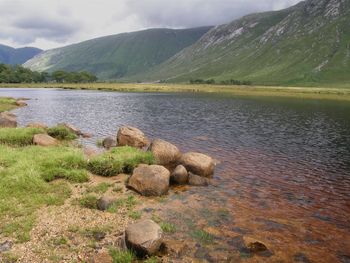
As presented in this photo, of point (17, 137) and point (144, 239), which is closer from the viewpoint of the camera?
point (144, 239)

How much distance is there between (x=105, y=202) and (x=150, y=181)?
15.9 feet

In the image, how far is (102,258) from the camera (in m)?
18.0

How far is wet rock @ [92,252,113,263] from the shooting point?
17734mm

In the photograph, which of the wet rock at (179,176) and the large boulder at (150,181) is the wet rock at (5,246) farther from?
the wet rock at (179,176)

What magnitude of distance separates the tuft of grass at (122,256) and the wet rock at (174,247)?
199 centimetres

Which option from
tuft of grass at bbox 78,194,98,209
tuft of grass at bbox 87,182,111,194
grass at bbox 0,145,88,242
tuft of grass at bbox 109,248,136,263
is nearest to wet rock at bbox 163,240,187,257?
tuft of grass at bbox 109,248,136,263

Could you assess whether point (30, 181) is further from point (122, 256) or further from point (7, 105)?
point (7, 105)

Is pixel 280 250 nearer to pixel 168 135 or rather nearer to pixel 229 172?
pixel 229 172

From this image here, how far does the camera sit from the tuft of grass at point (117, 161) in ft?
104

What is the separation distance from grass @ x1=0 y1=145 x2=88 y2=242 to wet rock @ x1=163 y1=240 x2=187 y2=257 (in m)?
7.60

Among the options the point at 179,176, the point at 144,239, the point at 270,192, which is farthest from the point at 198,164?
the point at 144,239

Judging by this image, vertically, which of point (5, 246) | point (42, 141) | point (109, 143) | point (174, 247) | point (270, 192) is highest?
point (42, 141)

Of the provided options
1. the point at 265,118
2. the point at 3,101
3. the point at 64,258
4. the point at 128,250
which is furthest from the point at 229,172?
the point at 3,101

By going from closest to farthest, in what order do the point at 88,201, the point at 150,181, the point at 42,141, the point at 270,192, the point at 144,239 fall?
the point at 144,239 → the point at 88,201 → the point at 150,181 → the point at 270,192 → the point at 42,141
